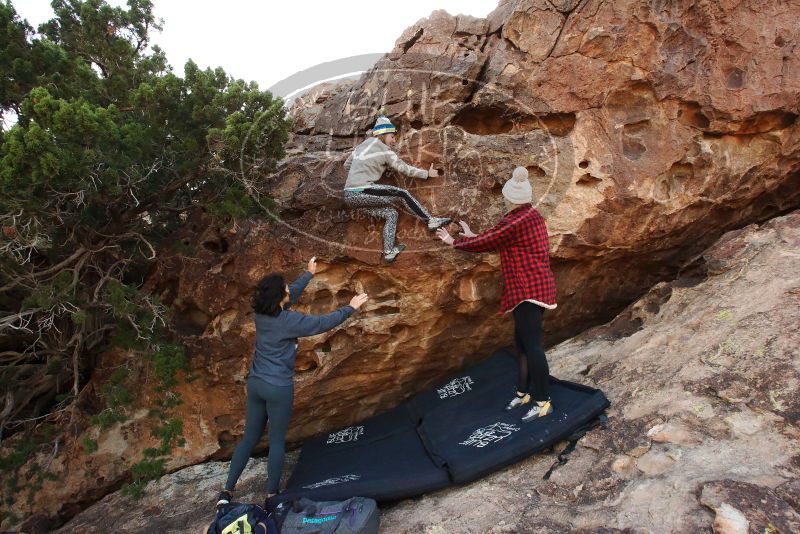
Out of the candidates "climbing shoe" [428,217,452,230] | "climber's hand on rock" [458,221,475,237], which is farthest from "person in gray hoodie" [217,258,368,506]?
"climber's hand on rock" [458,221,475,237]

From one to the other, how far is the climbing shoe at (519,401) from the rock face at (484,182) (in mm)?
966

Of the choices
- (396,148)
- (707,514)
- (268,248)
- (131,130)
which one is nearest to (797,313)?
(707,514)

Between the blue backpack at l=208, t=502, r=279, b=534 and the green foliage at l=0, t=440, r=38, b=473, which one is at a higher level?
the green foliage at l=0, t=440, r=38, b=473

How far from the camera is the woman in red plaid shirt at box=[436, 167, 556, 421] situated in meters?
4.07

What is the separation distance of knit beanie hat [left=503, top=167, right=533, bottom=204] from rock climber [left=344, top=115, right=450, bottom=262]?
84cm

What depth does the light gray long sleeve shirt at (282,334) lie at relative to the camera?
379cm

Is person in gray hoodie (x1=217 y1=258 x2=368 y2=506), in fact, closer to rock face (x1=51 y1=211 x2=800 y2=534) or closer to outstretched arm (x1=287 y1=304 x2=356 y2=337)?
outstretched arm (x1=287 y1=304 x2=356 y2=337)

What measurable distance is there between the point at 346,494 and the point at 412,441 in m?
1.04

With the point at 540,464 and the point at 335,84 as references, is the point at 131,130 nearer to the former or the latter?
the point at 540,464

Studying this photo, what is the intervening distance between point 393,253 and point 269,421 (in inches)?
73.1

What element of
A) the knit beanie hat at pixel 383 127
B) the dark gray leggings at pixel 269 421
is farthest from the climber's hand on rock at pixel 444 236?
the dark gray leggings at pixel 269 421

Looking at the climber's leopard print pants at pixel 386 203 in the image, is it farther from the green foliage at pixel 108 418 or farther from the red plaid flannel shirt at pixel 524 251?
the green foliage at pixel 108 418

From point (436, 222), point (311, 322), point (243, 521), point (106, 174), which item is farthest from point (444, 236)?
point (106, 174)

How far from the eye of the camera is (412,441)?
4.84m
